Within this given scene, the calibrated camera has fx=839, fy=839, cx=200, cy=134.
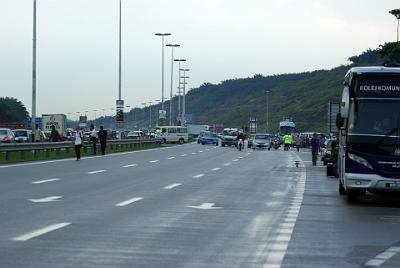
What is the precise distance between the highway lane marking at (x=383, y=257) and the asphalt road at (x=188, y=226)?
0.08 feet

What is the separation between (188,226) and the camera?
13453 mm

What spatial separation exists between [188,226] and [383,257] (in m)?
3.76

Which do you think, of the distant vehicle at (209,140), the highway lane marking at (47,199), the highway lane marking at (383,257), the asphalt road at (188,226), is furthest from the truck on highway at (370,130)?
the distant vehicle at (209,140)

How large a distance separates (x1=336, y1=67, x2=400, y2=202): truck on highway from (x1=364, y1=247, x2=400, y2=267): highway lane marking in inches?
276

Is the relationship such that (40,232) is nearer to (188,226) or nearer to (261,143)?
(188,226)

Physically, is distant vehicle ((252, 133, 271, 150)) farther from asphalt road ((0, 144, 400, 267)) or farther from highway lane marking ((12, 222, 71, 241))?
highway lane marking ((12, 222, 71, 241))

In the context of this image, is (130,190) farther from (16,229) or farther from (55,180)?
(16,229)

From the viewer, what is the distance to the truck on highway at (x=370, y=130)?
18.5m

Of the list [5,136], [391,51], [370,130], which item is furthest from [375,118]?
[5,136]

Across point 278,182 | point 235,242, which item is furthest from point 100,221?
point 278,182

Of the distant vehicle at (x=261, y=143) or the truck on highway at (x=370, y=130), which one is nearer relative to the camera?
the truck on highway at (x=370, y=130)

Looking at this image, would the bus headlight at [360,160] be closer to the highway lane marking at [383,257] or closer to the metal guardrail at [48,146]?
the highway lane marking at [383,257]

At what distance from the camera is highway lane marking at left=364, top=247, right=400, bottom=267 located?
1009 centimetres

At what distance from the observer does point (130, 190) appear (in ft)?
69.7
